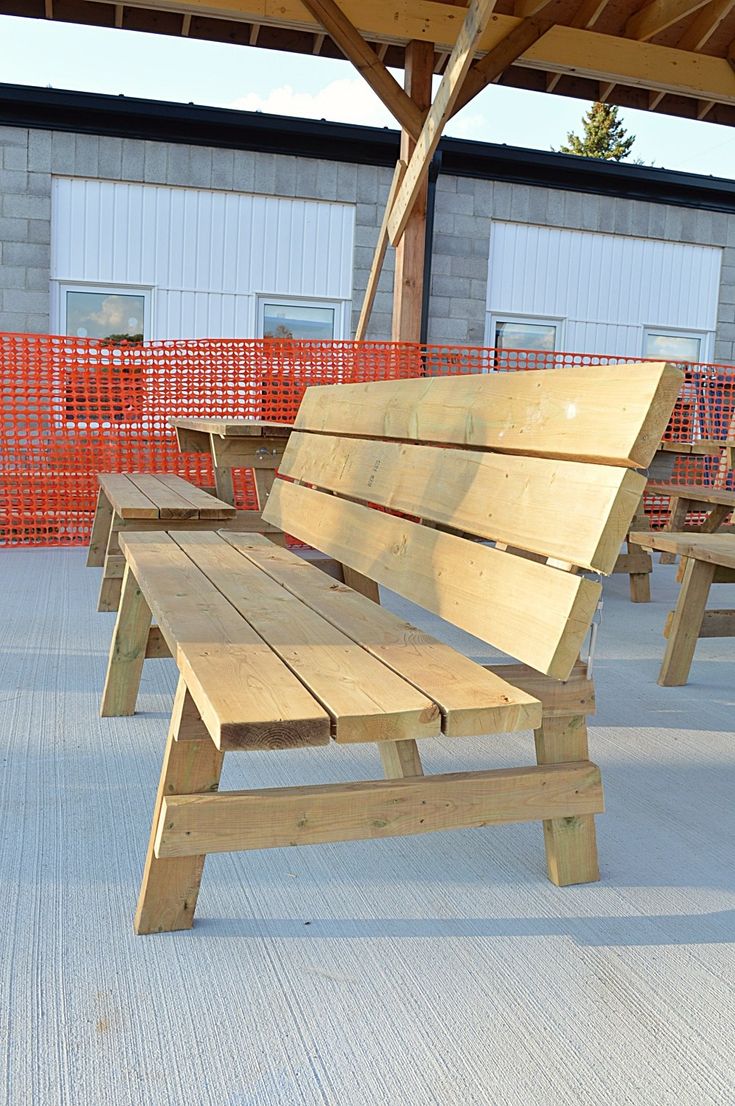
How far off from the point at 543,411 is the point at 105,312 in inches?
394

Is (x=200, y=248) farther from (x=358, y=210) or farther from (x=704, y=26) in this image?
(x=704, y=26)

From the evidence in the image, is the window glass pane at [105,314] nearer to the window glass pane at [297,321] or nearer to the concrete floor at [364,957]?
the window glass pane at [297,321]

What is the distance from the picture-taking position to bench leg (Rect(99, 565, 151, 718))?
10.0 feet

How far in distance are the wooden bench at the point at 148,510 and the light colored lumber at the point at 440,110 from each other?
2.98m

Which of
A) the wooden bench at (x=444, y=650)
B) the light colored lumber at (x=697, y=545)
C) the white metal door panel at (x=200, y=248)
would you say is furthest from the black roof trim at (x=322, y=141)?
the wooden bench at (x=444, y=650)

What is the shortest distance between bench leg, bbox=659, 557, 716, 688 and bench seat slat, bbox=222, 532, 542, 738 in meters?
1.70

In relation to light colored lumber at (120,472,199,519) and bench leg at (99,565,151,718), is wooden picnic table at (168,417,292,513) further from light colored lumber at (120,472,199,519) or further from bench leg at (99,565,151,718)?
bench leg at (99,565,151,718)

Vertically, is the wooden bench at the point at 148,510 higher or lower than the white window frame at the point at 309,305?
lower

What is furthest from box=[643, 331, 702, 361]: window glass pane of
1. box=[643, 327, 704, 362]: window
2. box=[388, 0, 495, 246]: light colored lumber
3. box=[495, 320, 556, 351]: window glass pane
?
box=[388, 0, 495, 246]: light colored lumber

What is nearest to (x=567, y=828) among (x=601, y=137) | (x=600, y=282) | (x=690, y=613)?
(x=690, y=613)

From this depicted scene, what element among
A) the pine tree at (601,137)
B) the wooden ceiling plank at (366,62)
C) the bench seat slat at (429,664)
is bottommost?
the bench seat slat at (429,664)

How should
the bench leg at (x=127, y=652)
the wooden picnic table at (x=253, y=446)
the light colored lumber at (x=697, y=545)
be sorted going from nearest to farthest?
the bench leg at (x=127, y=652) → the light colored lumber at (x=697, y=545) → the wooden picnic table at (x=253, y=446)

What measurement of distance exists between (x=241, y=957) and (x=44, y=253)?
33.8 feet

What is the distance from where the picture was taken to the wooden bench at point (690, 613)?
12.5 feet
